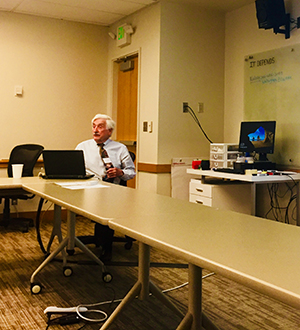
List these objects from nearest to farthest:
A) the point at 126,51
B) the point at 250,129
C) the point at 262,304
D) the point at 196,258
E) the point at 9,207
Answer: the point at 196,258 < the point at 262,304 < the point at 250,129 < the point at 9,207 < the point at 126,51

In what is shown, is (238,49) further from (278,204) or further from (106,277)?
(106,277)

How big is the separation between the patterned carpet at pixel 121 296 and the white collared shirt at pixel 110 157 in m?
0.78

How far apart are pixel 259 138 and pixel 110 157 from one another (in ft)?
5.02

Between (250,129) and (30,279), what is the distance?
2.59 meters

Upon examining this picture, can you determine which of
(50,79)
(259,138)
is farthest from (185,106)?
(50,79)

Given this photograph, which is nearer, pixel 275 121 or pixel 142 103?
pixel 275 121

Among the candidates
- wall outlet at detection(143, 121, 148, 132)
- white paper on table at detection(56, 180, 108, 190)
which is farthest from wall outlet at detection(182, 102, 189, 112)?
white paper on table at detection(56, 180, 108, 190)

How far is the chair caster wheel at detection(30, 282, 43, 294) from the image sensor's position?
2.70 m

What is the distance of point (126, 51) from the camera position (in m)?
5.21

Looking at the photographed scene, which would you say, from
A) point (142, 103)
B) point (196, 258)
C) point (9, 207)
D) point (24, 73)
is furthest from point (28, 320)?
point (24, 73)

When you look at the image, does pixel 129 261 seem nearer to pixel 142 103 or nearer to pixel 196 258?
pixel 142 103

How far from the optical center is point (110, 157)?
376cm

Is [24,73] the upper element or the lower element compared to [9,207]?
upper

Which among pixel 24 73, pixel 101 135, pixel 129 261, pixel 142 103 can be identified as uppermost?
pixel 24 73
